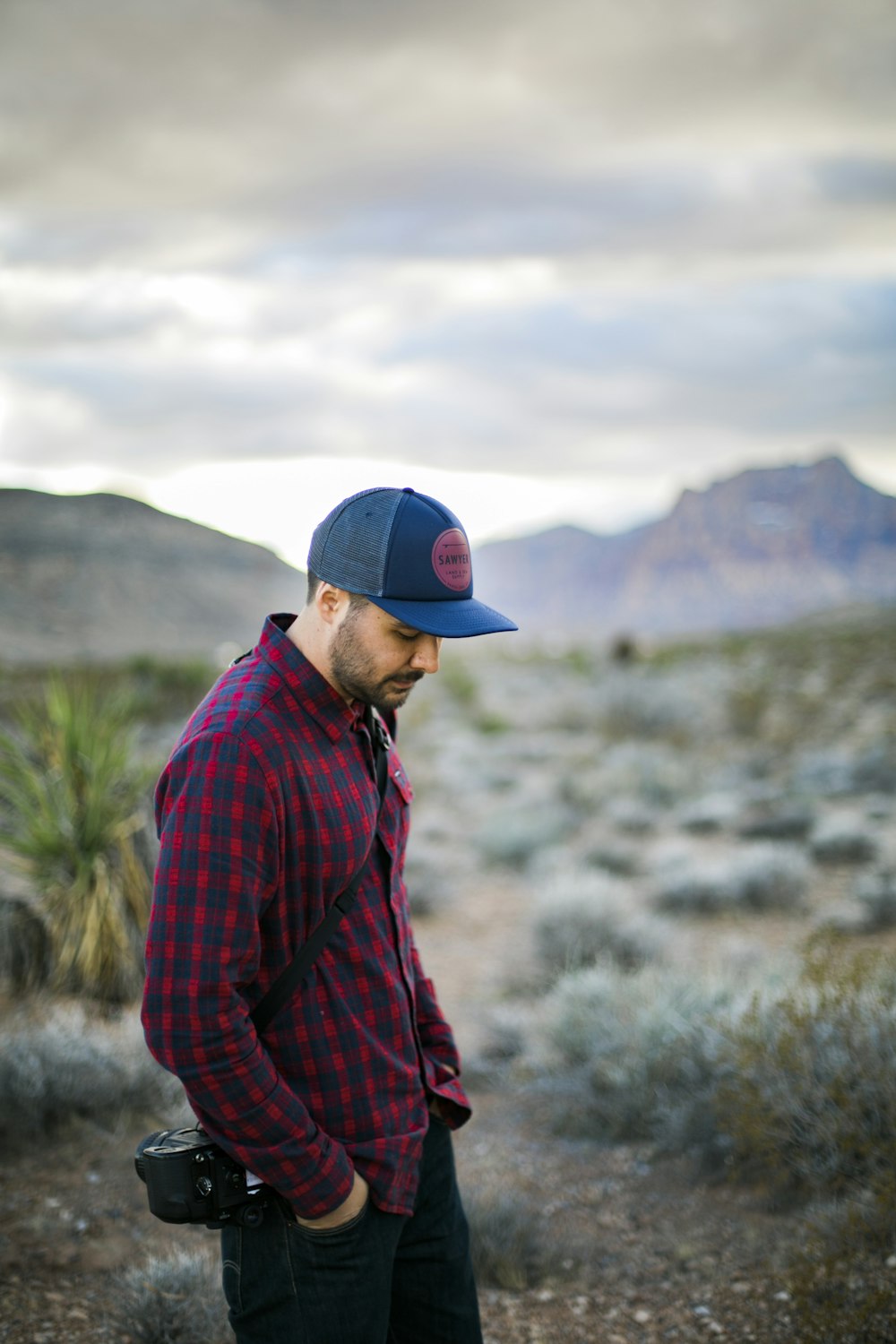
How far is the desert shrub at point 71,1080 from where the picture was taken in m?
4.13

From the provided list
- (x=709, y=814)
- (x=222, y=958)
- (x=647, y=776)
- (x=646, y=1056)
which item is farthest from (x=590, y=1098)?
(x=647, y=776)

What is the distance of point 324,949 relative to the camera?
1.95m

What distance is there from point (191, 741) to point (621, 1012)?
395 cm

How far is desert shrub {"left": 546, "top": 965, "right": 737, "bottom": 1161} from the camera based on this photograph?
4219 mm

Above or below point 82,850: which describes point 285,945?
above

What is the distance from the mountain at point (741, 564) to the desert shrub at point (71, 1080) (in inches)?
5768

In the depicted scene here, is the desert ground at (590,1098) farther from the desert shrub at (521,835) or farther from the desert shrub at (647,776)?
the desert shrub at (647,776)

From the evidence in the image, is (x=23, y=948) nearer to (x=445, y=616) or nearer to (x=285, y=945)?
(x=285, y=945)

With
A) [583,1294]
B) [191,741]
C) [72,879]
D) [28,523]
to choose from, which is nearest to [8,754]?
[72,879]

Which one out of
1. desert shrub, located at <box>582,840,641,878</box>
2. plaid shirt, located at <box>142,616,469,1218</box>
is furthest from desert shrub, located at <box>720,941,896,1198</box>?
desert shrub, located at <box>582,840,641,878</box>

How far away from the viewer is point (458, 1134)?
4.70 metres

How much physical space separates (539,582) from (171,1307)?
198775 millimetres

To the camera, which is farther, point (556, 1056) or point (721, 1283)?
point (556, 1056)

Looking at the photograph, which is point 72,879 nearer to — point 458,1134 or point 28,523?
point 458,1134
